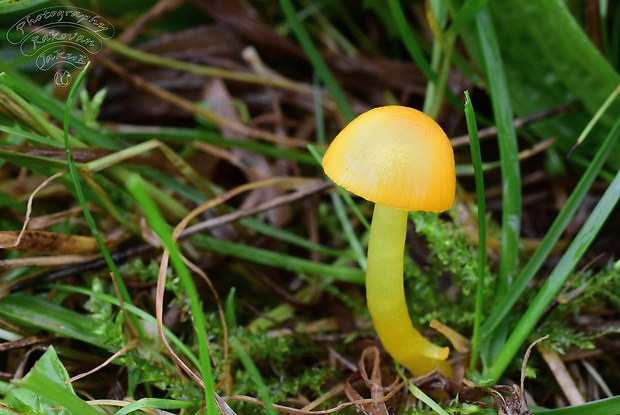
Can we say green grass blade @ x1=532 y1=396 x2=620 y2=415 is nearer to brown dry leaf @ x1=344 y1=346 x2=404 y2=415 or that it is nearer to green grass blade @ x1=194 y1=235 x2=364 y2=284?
brown dry leaf @ x1=344 y1=346 x2=404 y2=415

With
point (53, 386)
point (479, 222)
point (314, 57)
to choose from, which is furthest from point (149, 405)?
point (314, 57)

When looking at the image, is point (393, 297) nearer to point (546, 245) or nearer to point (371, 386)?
point (371, 386)

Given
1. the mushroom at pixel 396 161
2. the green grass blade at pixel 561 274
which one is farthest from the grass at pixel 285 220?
the mushroom at pixel 396 161

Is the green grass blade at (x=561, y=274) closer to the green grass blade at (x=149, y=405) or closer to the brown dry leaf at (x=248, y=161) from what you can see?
the green grass blade at (x=149, y=405)

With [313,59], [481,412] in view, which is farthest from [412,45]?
[481,412]

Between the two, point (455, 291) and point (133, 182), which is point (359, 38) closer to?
point (455, 291)

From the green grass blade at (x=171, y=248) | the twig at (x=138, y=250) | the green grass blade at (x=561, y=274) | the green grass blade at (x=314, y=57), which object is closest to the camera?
the green grass blade at (x=171, y=248)
